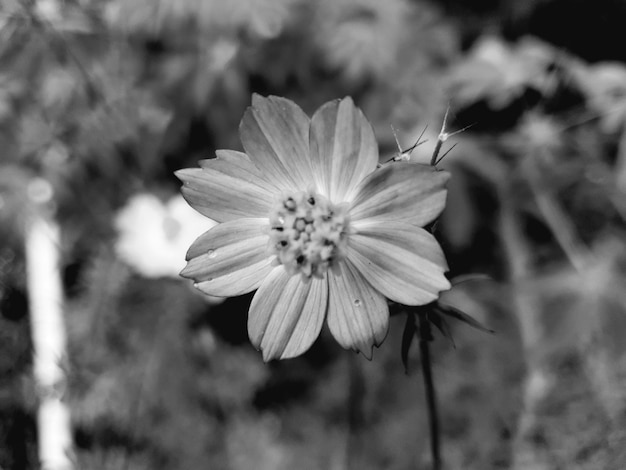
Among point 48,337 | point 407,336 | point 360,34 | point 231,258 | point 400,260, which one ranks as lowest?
point 407,336

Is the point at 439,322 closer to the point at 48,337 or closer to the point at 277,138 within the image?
the point at 277,138

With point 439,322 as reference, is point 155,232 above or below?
above

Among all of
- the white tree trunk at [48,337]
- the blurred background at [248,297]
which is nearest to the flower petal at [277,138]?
the blurred background at [248,297]

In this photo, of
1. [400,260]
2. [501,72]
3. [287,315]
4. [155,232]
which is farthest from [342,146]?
[155,232]

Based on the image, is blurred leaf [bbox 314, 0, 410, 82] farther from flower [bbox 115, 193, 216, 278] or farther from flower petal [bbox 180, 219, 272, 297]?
flower petal [bbox 180, 219, 272, 297]

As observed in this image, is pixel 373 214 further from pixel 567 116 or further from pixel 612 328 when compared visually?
pixel 567 116

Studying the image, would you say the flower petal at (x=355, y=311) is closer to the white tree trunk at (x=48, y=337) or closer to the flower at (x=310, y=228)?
the flower at (x=310, y=228)

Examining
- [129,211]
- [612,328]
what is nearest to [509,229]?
[612,328]
